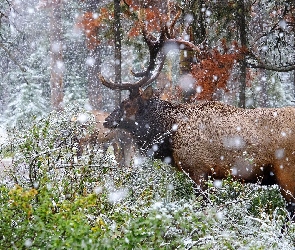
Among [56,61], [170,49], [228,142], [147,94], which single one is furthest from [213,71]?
[56,61]

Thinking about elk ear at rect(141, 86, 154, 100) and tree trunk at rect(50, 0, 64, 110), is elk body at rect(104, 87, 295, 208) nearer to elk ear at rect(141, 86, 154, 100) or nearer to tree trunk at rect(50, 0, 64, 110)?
elk ear at rect(141, 86, 154, 100)

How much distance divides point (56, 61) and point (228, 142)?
11.5m

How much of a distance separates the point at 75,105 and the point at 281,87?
83.3 feet

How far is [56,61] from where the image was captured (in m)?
16.3

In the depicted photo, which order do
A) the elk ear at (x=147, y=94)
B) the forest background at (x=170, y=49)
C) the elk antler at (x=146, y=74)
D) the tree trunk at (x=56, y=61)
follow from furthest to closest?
the tree trunk at (x=56, y=61) < the forest background at (x=170, y=49) < the elk antler at (x=146, y=74) < the elk ear at (x=147, y=94)

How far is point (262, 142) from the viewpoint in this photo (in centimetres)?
566

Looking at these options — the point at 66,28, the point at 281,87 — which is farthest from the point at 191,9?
the point at 281,87

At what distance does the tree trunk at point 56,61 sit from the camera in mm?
15641

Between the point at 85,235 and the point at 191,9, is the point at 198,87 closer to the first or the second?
the point at 191,9

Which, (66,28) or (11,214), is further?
(66,28)

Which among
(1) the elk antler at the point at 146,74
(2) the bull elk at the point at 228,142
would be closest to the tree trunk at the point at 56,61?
(1) the elk antler at the point at 146,74

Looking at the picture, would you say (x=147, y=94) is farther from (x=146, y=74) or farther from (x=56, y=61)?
(x=56, y=61)

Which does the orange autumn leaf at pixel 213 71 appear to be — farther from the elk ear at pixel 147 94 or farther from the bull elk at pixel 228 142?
the bull elk at pixel 228 142

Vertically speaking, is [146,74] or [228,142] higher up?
[146,74]
